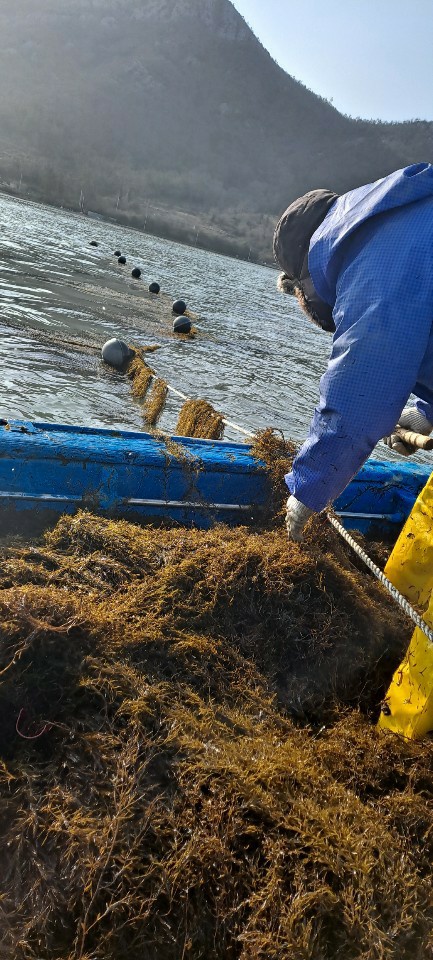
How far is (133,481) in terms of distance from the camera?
4.41m

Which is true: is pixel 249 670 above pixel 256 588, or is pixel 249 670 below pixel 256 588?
below

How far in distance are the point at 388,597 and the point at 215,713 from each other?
1611 millimetres

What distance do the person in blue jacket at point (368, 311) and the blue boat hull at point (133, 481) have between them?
5.85 feet

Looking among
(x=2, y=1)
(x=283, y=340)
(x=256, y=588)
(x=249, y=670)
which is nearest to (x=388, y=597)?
(x=256, y=588)

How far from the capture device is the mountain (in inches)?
4067

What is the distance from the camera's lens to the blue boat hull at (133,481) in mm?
4086

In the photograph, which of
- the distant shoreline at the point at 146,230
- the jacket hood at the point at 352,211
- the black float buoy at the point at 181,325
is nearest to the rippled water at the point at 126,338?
the black float buoy at the point at 181,325

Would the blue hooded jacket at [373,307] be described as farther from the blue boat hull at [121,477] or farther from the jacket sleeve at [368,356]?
the blue boat hull at [121,477]

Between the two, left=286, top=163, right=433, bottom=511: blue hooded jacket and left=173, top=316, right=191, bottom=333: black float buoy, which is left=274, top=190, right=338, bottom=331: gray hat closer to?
left=286, top=163, right=433, bottom=511: blue hooded jacket

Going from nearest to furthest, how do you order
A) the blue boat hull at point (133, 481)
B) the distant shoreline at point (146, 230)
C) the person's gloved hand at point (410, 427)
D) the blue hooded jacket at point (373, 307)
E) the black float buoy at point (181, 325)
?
the blue hooded jacket at point (373, 307) < the person's gloved hand at point (410, 427) < the blue boat hull at point (133, 481) < the black float buoy at point (181, 325) < the distant shoreline at point (146, 230)

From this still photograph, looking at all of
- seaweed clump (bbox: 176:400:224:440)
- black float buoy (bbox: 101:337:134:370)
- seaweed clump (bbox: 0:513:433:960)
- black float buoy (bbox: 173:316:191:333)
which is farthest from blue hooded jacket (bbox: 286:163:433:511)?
black float buoy (bbox: 173:316:191:333)

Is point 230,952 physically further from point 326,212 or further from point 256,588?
point 326,212

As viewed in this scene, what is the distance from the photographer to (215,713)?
8.52ft

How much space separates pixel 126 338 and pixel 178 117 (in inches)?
5963
